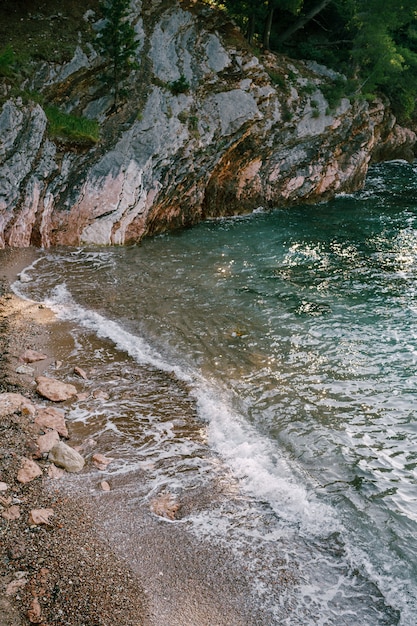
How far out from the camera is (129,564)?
19.7 feet

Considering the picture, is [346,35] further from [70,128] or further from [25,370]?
[25,370]

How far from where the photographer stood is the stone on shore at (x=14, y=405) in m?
8.56

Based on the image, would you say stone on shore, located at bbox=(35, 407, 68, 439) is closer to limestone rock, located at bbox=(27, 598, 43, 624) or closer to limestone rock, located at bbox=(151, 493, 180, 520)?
limestone rock, located at bbox=(151, 493, 180, 520)

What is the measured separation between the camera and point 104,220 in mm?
19078

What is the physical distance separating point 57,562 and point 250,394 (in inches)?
211

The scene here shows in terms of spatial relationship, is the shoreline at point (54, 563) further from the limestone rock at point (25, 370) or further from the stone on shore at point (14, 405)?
the limestone rock at point (25, 370)

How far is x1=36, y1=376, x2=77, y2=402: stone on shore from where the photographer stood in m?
9.32

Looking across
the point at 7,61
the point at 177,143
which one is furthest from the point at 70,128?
the point at 177,143

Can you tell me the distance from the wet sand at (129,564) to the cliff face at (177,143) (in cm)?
1303

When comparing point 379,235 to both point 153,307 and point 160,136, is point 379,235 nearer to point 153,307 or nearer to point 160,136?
point 160,136

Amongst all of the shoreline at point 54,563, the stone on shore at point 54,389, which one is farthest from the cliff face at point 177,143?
the shoreline at point 54,563

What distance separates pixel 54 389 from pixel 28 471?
253cm

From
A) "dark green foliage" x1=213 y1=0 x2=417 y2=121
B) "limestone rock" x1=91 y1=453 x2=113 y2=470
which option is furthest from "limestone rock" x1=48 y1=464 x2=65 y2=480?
"dark green foliage" x1=213 y1=0 x2=417 y2=121

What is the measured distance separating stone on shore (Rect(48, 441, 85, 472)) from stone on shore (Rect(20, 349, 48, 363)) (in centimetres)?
353
